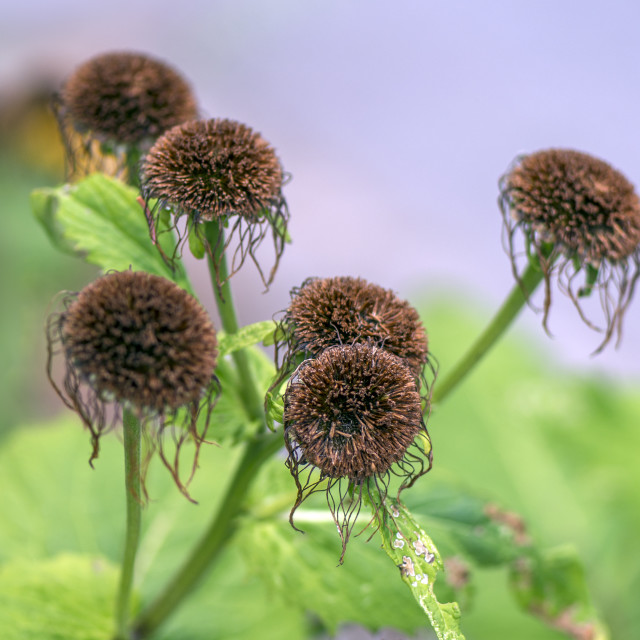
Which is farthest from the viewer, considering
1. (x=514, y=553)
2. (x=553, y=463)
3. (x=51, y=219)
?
(x=553, y=463)

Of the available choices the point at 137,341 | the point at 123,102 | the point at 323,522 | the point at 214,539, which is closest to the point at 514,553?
the point at 323,522

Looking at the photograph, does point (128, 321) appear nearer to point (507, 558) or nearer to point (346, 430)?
point (346, 430)

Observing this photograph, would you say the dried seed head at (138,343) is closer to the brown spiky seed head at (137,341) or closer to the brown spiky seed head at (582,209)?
the brown spiky seed head at (137,341)

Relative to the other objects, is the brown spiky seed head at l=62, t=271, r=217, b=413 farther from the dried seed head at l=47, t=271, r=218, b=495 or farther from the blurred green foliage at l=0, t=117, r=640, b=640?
the blurred green foliage at l=0, t=117, r=640, b=640

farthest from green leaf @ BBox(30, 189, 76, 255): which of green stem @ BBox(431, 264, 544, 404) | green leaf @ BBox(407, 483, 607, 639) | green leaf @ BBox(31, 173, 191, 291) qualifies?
green leaf @ BBox(407, 483, 607, 639)

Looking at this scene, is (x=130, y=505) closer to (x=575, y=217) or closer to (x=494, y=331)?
(x=494, y=331)

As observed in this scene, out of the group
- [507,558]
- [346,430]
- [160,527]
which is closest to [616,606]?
[507,558]

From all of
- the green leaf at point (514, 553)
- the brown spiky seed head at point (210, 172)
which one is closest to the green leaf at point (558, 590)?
the green leaf at point (514, 553)
